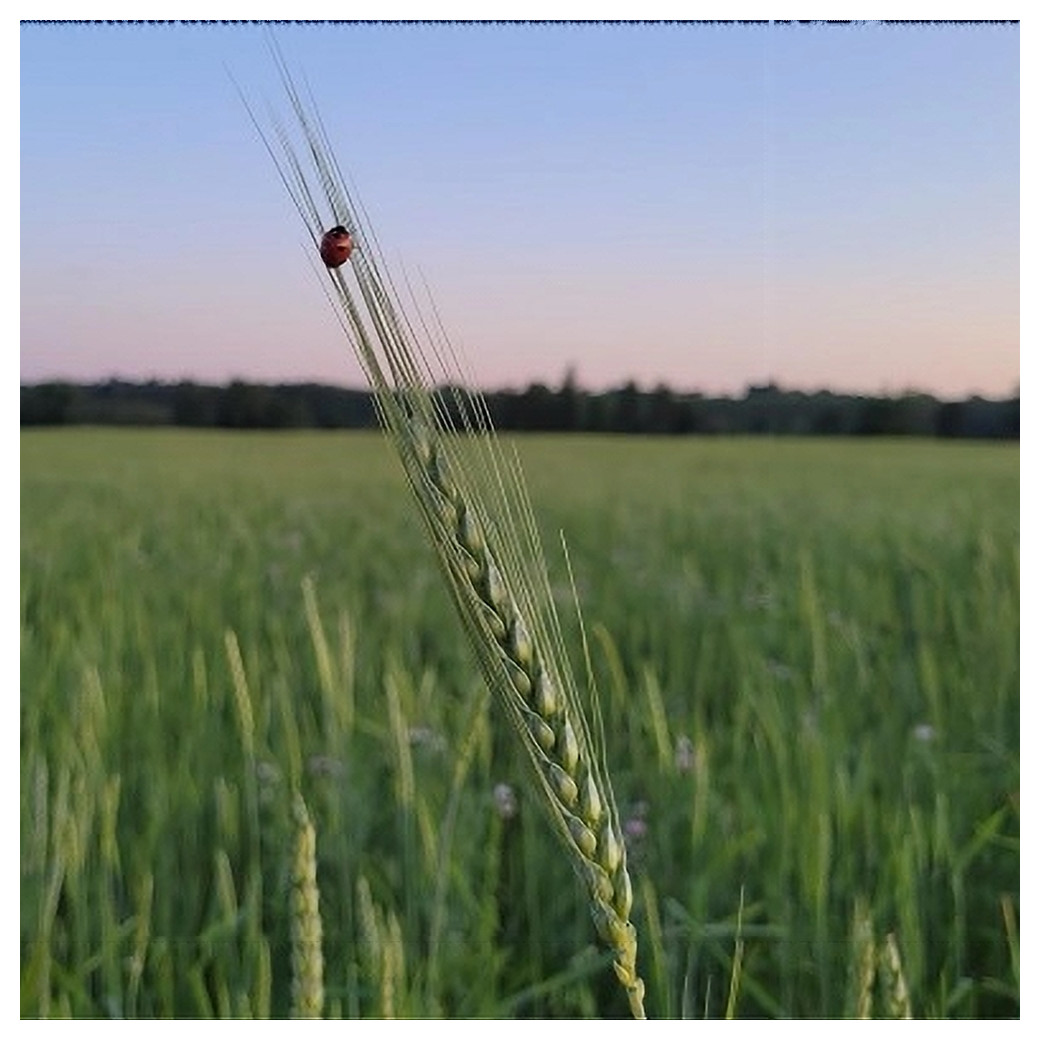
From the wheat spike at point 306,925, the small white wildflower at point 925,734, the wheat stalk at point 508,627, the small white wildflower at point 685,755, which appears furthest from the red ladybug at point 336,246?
the small white wildflower at point 925,734

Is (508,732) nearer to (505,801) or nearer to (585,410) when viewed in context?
(505,801)

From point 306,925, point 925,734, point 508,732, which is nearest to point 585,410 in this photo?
point 508,732

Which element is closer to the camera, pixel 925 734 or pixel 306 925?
pixel 306 925

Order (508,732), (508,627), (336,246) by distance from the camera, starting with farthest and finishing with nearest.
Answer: (508,732), (336,246), (508,627)

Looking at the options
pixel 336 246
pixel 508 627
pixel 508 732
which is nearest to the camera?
pixel 508 627

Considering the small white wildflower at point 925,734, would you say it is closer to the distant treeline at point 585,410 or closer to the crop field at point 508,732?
the crop field at point 508,732
